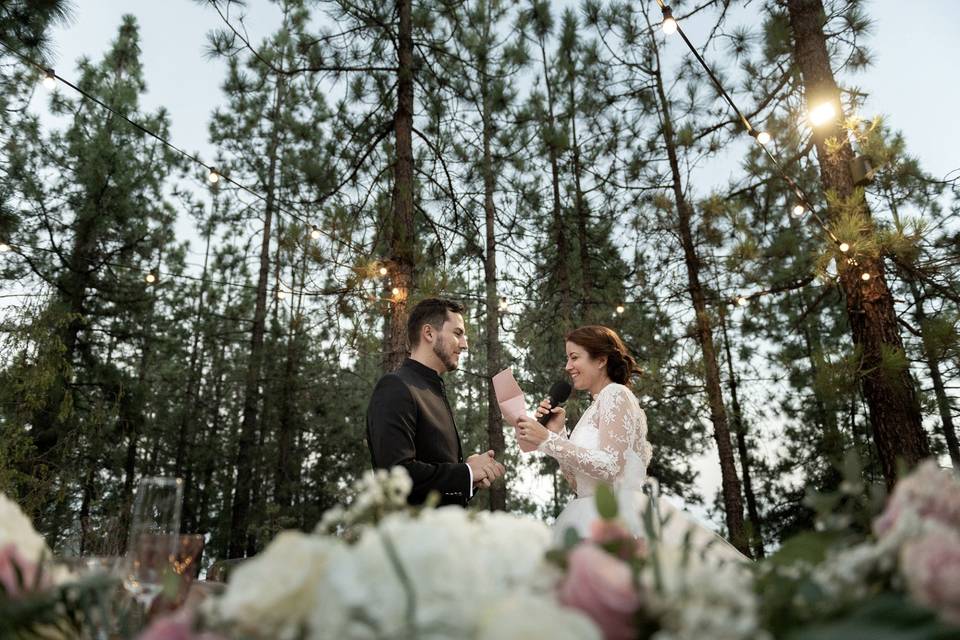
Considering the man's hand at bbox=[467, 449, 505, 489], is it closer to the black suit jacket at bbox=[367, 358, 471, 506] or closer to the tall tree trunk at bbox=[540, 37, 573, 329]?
the black suit jacket at bbox=[367, 358, 471, 506]

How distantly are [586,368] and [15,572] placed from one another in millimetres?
2751

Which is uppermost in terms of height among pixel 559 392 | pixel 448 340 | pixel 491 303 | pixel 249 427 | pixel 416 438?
pixel 491 303

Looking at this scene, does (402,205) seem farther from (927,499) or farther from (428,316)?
(927,499)

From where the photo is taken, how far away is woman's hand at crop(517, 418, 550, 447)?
8.75ft

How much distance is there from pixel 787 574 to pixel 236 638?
547mm

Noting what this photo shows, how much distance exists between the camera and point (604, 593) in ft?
1.63

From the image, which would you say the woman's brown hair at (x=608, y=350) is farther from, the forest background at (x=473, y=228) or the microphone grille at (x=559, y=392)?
the forest background at (x=473, y=228)

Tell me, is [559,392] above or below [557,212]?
below

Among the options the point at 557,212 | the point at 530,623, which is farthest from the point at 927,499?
the point at 557,212

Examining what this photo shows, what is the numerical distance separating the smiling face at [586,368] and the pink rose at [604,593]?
2.71 metres

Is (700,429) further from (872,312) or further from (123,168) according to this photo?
(123,168)

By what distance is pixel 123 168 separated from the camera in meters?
10.8

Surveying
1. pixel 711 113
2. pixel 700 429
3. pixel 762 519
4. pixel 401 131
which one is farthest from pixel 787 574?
pixel 762 519

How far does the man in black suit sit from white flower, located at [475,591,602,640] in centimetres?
198
